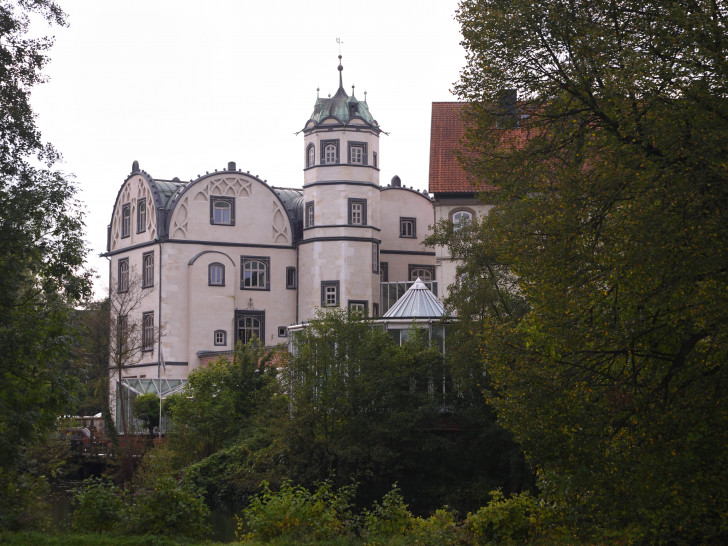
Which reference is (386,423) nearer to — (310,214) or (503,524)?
(503,524)

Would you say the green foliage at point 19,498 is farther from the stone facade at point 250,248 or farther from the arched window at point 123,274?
the arched window at point 123,274

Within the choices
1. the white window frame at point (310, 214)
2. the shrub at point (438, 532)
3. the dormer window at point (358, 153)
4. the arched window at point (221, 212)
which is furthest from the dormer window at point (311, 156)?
the shrub at point (438, 532)

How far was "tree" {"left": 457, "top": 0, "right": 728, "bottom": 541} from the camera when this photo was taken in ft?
41.0

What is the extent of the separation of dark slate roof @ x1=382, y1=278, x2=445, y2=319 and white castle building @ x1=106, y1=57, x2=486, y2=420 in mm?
14333

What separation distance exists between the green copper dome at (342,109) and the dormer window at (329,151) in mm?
1131

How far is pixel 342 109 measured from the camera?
2126 inches

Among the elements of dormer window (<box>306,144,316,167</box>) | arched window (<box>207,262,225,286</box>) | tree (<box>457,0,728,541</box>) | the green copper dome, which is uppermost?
the green copper dome

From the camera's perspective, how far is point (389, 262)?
57.6 meters

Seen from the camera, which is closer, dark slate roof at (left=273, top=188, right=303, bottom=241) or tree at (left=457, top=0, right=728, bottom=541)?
tree at (left=457, top=0, right=728, bottom=541)

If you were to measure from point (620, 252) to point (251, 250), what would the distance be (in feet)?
140

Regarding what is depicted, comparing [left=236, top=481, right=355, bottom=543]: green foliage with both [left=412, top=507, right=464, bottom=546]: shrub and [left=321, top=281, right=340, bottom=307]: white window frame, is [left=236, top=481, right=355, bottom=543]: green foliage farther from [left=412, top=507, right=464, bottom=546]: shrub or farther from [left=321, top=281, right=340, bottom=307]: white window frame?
[left=321, top=281, right=340, bottom=307]: white window frame

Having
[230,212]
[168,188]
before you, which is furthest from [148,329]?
[168,188]

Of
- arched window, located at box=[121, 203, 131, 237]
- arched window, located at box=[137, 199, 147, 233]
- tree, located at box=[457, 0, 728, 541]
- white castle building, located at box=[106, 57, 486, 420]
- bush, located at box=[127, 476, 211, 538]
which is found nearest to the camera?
tree, located at box=[457, 0, 728, 541]

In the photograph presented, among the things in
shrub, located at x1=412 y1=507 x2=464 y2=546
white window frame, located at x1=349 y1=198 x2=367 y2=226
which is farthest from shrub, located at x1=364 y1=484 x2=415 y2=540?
white window frame, located at x1=349 y1=198 x2=367 y2=226
